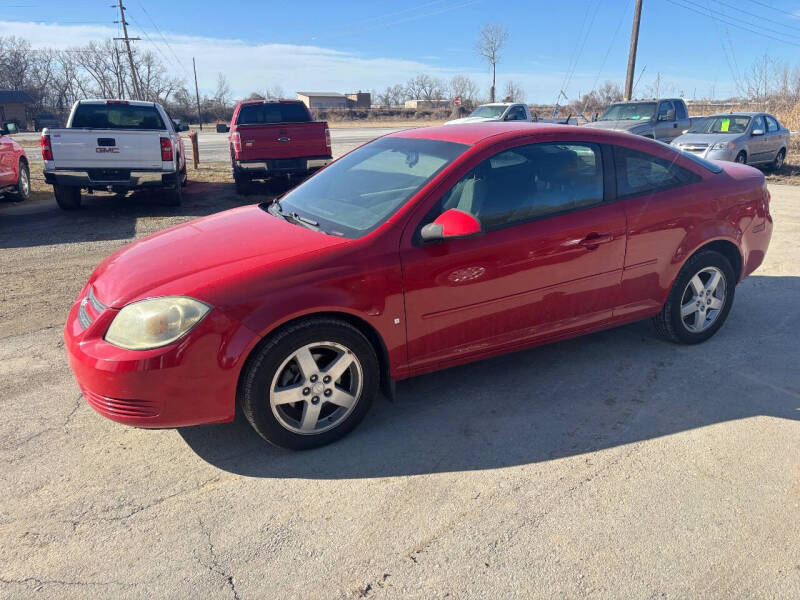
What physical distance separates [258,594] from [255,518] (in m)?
0.47

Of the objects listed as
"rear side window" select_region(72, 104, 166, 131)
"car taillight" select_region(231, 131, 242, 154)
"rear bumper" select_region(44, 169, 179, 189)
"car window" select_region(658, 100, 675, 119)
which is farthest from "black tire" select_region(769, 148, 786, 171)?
"rear bumper" select_region(44, 169, 179, 189)

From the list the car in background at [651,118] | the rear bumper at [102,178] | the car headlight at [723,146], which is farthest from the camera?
the car in background at [651,118]

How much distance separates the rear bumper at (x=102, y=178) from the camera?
32.3 ft

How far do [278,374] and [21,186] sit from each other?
10843mm

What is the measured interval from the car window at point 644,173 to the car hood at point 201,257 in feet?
6.75

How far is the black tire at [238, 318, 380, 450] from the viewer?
3.05 m

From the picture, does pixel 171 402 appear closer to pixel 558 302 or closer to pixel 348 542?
pixel 348 542

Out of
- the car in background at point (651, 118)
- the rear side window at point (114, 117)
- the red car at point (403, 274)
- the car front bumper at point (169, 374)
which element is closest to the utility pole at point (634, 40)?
the car in background at point (651, 118)

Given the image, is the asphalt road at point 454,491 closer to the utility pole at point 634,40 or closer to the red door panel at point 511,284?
the red door panel at point 511,284

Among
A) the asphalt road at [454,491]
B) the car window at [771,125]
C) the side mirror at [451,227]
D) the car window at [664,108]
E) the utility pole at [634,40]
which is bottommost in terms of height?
the asphalt road at [454,491]

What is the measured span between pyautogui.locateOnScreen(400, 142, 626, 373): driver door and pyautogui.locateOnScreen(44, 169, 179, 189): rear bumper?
804cm

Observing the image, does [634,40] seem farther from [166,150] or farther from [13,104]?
[13,104]

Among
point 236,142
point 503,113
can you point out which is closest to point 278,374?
point 236,142

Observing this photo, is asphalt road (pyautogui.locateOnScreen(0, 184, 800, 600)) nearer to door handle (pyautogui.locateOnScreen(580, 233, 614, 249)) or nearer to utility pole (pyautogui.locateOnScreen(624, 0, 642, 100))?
door handle (pyautogui.locateOnScreen(580, 233, 614, 249))
